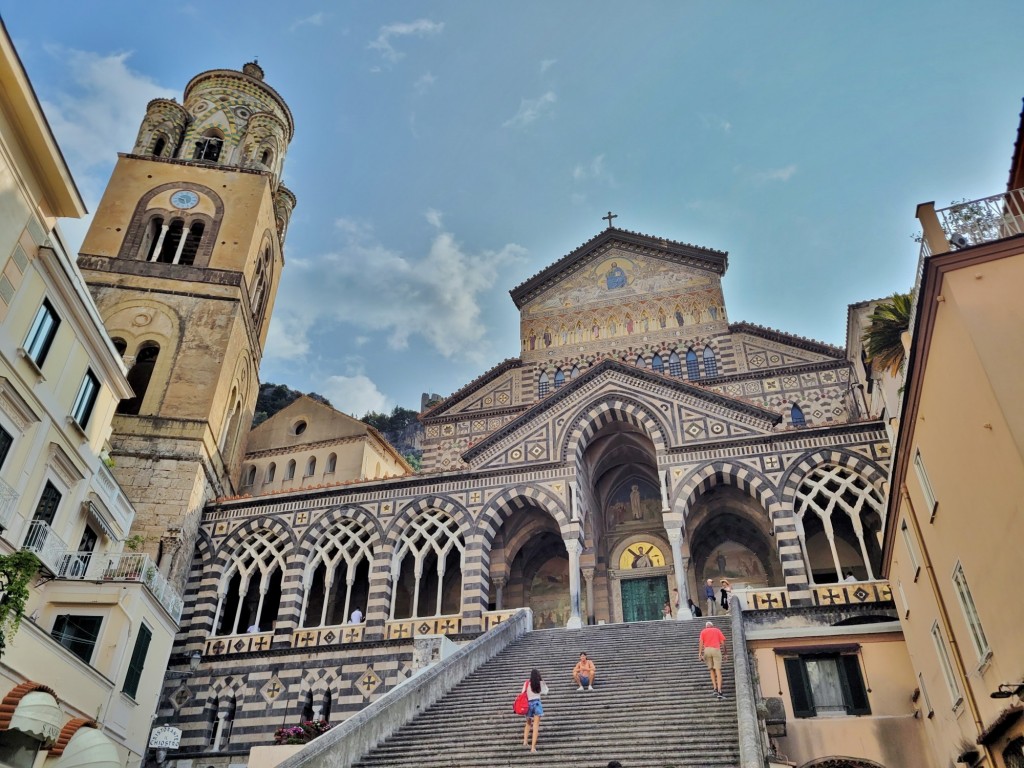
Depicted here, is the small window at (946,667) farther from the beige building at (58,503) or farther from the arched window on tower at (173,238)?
the arched window on tower at (173,238)

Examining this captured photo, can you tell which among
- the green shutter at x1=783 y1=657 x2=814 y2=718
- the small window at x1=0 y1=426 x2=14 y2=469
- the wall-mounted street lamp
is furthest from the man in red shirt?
the small window at x1=0 y1=426 x2=14 y2=469

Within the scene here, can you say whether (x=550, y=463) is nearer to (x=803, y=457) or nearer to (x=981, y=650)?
(x=803, y=457)

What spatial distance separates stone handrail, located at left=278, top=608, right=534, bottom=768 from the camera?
11039 millimetres

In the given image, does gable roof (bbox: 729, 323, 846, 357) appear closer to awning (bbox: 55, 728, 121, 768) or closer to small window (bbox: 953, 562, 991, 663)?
small window (bbox: 953, 562, 991, 663)

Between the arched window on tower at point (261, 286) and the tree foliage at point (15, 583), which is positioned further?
the arched window on tower at point (261, 286)

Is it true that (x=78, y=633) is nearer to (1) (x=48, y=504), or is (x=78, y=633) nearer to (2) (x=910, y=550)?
(1) (x=48, y=504)

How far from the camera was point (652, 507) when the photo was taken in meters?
26.2

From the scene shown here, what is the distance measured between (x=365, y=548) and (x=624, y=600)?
8345 mm

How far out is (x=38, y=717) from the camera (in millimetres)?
12922

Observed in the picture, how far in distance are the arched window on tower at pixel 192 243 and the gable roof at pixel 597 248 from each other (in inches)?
517

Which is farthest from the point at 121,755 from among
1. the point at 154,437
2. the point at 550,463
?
the point at 550,463

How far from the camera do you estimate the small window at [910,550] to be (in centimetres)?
1384

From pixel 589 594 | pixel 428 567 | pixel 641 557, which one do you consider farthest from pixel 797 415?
pixel 428 567

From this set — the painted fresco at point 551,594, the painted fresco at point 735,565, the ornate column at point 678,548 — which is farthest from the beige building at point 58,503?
A: the painted fresco at point 735,565
